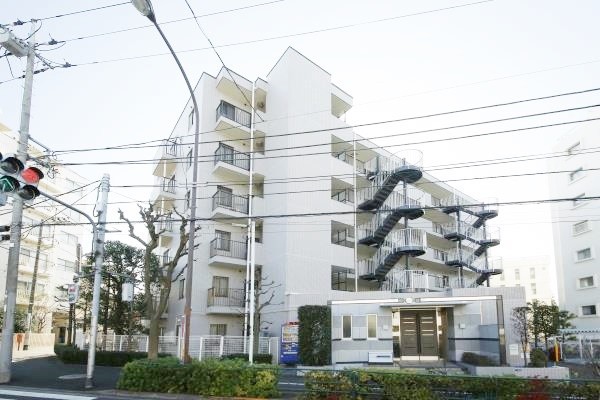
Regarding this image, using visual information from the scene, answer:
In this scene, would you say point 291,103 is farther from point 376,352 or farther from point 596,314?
point 596,314

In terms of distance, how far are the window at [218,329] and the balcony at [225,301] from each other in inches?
50.9

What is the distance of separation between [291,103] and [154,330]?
16624mm

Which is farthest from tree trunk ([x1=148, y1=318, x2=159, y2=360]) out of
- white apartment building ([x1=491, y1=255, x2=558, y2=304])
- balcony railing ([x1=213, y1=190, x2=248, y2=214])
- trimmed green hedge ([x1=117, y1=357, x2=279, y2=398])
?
white apartment building ([x1=491, y1=255, x2=558, y2=304])

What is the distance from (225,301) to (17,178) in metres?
18.4

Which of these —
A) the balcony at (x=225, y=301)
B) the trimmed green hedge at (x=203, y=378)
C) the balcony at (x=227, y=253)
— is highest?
the balcony at (x=227, y=253)

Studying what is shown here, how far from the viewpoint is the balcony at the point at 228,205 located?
28038mm

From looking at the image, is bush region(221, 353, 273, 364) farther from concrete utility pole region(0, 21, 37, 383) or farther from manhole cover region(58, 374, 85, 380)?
concrete utility pole region(0, 21, 37, 383)

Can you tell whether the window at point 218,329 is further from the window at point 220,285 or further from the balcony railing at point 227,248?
the balcony railing at point 227,248

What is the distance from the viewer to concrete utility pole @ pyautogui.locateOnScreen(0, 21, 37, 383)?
16.2m

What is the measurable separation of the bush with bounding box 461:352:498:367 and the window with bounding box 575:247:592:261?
75.0 ft

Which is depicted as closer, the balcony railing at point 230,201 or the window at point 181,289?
the balcony railing at point 230,201

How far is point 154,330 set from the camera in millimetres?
19797

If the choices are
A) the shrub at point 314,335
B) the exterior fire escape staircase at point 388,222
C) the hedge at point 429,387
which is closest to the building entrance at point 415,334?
the exterior fire escape staircase at point 388,222

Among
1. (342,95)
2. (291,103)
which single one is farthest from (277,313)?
(342,95)
